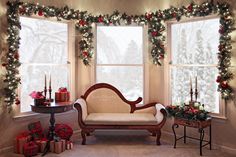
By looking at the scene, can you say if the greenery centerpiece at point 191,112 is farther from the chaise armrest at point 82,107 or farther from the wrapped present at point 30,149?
the wrapped present at point 30,149

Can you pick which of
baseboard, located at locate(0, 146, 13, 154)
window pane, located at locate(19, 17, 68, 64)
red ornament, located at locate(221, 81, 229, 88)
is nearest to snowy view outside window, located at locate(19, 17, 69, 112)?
window pane, located at locate(19, 17, 68, 64)

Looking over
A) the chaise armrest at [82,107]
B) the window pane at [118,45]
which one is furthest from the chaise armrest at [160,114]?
the chaise armrest at [82,107]

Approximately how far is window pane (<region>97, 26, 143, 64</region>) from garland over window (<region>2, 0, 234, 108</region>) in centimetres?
20

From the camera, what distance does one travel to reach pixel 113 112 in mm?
5137

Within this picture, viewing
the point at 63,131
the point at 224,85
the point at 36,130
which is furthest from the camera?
the point at 63,131

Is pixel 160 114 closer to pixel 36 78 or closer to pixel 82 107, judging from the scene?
pixel 82 107

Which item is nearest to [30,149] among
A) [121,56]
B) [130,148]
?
[130,148]

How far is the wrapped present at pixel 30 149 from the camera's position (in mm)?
3990

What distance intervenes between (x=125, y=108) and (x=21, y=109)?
1893mm

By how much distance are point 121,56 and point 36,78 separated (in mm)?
1711

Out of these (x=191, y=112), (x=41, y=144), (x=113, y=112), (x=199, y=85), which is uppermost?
(x=199, y=85)

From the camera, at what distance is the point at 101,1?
527cm

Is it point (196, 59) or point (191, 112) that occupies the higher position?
point (196, 59)

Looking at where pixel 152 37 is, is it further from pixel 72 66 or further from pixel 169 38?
pixel 72 66
